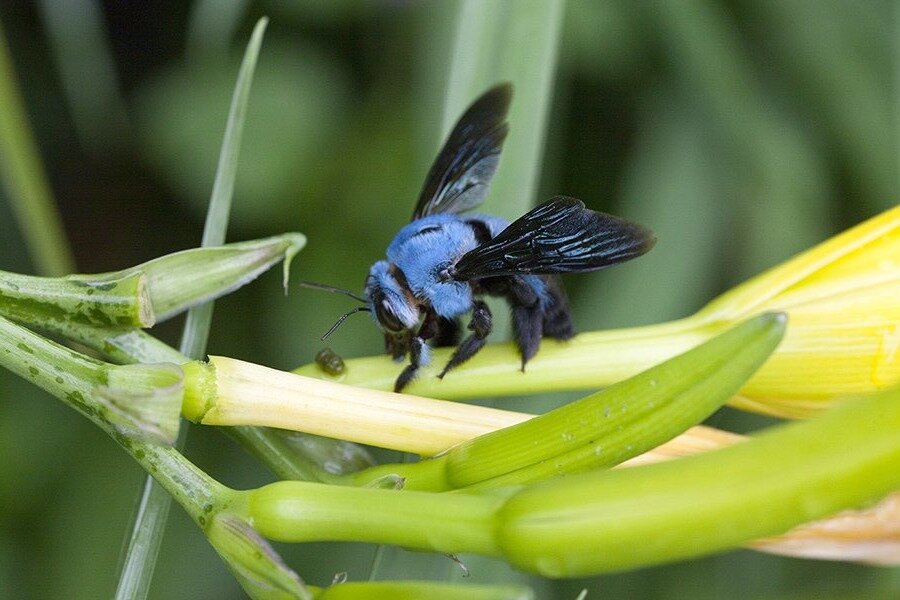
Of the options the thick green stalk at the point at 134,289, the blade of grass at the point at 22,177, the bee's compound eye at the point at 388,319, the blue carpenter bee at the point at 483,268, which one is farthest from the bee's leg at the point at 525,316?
the blade of grass at the point at 22,177

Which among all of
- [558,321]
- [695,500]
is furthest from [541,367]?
[695,500]

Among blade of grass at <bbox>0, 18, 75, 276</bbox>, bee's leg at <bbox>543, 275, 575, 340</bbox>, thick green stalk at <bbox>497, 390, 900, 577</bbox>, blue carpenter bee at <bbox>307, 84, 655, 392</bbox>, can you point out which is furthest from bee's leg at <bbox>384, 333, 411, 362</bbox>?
blade of grass at <bbox>0, 18, 75, 276</bbox>

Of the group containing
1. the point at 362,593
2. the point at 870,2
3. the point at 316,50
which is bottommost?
the point at 362,593

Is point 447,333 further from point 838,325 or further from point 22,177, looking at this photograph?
point 22,177

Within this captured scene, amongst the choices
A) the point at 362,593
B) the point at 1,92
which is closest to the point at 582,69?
the point at 1,92

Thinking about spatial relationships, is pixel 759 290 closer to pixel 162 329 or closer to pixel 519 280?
pixel 519 280

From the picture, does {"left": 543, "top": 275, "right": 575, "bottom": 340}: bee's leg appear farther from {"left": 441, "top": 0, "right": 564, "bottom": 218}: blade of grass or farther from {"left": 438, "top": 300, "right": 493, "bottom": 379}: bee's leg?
{"left": 441, "top": 0, "right": 564, "bottom": 218}: blade of grass
